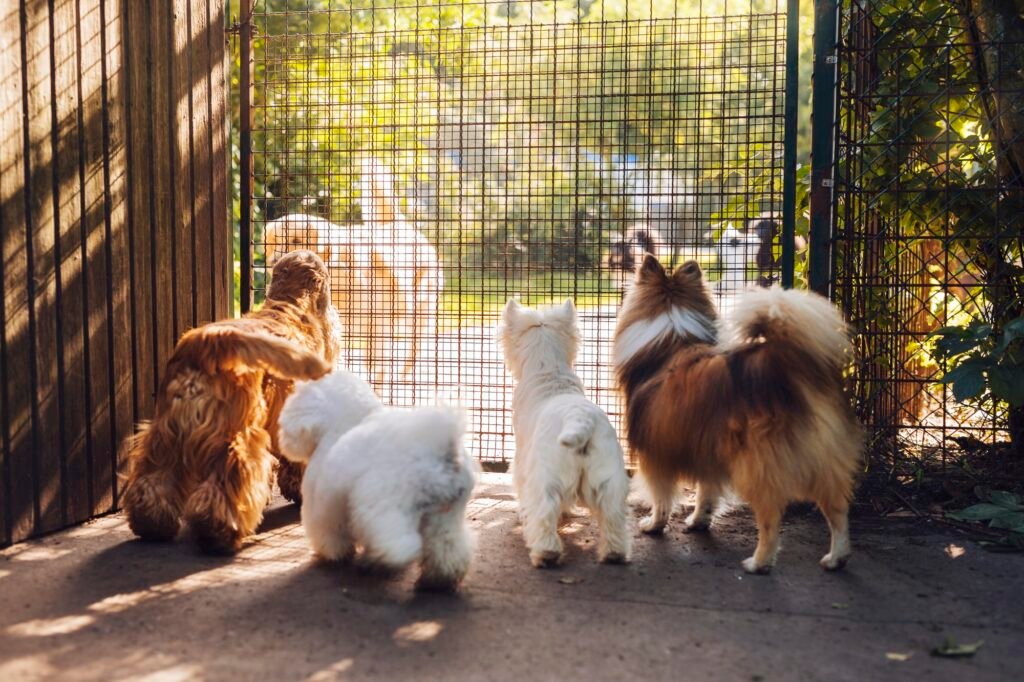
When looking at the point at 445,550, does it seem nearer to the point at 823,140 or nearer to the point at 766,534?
the point at 766,534

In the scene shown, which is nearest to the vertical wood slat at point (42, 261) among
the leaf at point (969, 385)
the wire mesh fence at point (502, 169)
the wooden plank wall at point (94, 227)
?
the wooden plank wall at point (94, 227)

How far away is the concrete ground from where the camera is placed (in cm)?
302

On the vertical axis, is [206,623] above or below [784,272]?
below

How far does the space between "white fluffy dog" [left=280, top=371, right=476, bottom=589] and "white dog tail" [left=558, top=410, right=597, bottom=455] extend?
0.42 m

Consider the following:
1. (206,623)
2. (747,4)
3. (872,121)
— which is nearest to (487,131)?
(747,4)

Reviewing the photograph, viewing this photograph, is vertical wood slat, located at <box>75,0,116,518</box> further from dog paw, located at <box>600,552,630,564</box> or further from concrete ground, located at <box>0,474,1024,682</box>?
dog paw, located at <box>600,552,630,564</box>

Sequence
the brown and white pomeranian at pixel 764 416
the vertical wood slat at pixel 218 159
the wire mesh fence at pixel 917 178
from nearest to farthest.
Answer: the brown and white pomeranian at pixel 764 416 < the wire mesh fence at pixel 917 178 < the vertical wood slat at pixel 218 159

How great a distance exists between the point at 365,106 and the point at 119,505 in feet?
9.35

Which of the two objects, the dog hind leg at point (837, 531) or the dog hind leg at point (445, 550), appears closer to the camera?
the dog hind leg at point (445, 550)

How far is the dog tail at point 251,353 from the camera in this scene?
4.15 meters

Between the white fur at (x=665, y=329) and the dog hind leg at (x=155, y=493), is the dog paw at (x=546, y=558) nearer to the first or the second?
the white fur at (x=665, y=329)

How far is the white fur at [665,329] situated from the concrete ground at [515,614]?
0.96 meters

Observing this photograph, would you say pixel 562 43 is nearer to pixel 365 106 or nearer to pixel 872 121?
pixel 365 106

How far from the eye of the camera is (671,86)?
5527 millimetres
